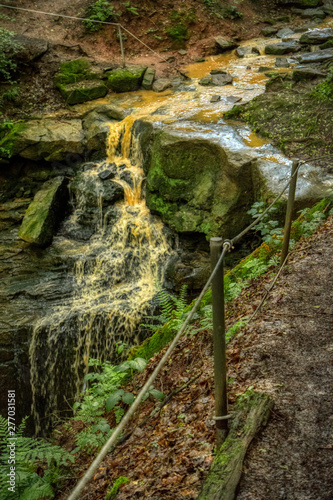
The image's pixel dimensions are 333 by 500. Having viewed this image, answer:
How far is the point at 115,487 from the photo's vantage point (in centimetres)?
257

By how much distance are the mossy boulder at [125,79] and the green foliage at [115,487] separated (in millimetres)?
12115

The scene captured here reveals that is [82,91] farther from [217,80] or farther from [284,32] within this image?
[284,32]

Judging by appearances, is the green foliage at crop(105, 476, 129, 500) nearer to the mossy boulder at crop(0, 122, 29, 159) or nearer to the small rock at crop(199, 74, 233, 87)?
the mossy boulder at crop(0, 122, 29, 159)

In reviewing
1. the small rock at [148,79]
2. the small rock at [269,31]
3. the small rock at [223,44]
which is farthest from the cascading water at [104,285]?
the small rock at [269,31]

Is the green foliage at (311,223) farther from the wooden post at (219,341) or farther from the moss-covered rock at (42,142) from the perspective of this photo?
the moss-covered rock at (42,142)

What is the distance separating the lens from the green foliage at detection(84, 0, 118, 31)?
45.0 ft

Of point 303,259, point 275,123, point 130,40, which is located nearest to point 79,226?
point 275,123

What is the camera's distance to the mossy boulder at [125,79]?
12117mm

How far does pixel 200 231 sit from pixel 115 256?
2207mm

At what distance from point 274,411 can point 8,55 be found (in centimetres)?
1295

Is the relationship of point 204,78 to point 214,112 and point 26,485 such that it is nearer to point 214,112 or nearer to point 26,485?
point 214,112

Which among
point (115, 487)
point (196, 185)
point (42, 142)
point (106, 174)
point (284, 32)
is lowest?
point (115, 487)

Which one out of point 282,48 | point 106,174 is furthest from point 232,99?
point 282,48

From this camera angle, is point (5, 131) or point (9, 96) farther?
point (9, 96)
